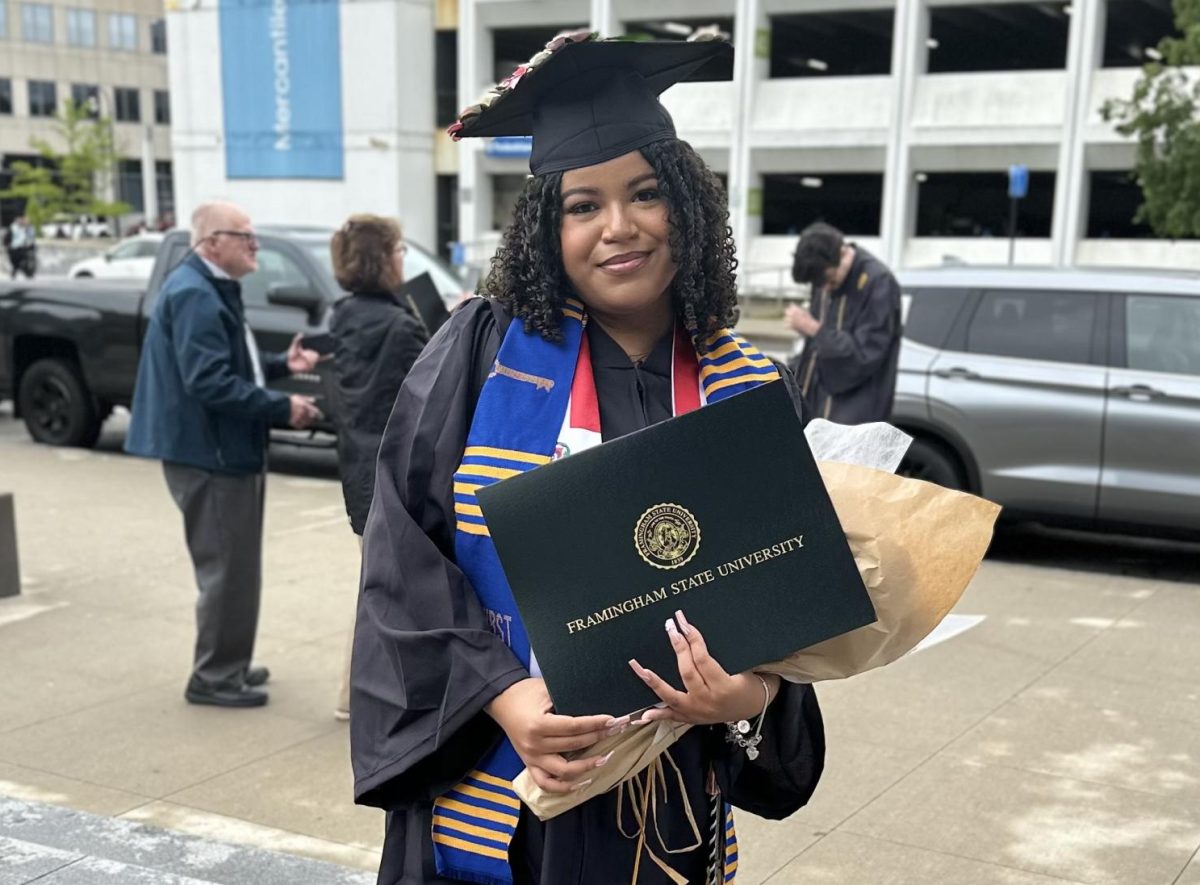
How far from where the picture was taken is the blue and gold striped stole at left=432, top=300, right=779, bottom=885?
1868 mm

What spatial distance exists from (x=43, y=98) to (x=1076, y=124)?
2491 inches

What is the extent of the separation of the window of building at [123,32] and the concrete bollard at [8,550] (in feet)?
258

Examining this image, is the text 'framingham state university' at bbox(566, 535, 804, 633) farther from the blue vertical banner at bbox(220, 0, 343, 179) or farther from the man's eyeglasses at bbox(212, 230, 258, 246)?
the blue vertical banner at bbox(220, 0, 343, 179)

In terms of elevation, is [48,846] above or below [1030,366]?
below

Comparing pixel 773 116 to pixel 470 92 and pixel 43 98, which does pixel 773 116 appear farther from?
pixel 43 98

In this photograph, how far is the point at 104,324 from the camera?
10.5m

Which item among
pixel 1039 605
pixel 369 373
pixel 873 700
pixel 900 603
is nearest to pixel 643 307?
pixel 900 603

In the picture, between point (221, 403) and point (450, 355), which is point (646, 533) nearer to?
point (450, 355)

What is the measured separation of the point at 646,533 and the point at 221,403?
359 centimetres

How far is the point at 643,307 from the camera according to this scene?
6.60 ft

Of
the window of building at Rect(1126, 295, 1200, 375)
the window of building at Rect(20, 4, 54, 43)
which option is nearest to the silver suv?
the window of building at Rect(1126, 295, 1200, 375)

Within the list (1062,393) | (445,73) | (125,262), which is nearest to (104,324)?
(1062,393)

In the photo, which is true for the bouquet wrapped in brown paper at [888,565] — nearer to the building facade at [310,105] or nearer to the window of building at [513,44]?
the building facade at [310,105]

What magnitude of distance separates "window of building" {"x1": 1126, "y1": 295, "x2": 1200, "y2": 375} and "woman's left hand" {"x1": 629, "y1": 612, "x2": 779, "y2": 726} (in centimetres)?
630
